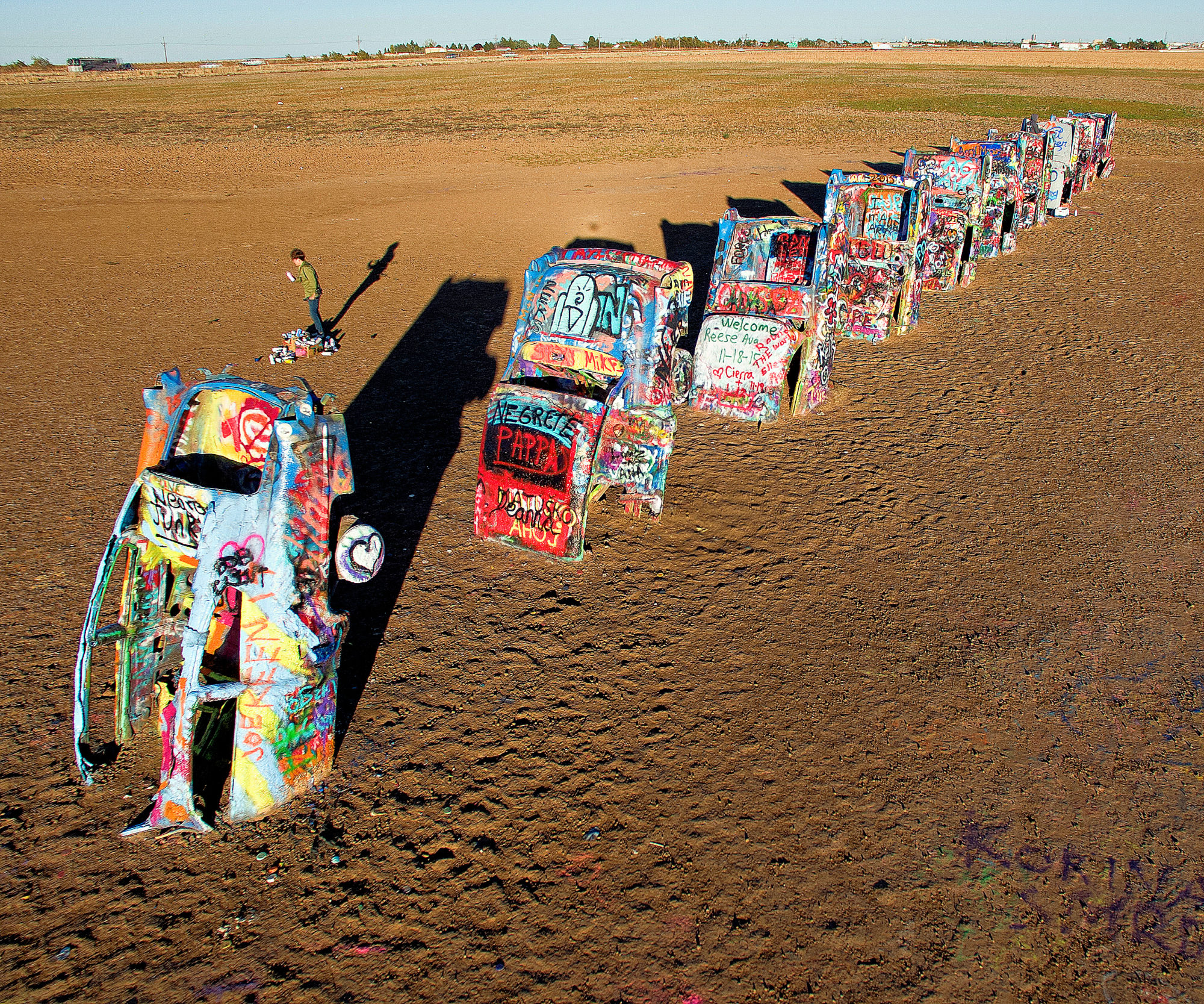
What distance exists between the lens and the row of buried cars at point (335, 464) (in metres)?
4.29

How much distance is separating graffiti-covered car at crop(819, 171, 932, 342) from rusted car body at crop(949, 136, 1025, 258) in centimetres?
340

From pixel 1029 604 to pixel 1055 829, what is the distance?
7.76 ft

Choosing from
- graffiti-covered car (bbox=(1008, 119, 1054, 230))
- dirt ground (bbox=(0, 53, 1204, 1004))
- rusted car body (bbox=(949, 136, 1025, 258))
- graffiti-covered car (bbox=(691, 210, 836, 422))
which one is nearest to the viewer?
dirt ground (bbox=(0, 53, 1204, 1004))

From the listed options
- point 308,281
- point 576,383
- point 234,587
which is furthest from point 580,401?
point 308,281

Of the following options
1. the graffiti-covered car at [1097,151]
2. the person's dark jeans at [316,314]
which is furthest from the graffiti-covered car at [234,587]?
the graffiti-covered car at [1097,151]

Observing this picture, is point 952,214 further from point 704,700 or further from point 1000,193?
point 704,700

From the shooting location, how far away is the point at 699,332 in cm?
1060

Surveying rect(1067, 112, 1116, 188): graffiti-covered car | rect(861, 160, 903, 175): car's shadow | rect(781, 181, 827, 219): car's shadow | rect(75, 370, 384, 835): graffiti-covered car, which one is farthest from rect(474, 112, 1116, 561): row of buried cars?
rect(861, 160, 903, 175): car's shadow

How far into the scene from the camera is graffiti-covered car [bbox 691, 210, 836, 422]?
9680mm

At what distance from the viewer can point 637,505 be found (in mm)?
7762

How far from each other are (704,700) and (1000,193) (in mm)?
15249

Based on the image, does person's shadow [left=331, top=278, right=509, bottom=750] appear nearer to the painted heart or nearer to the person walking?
the person walking

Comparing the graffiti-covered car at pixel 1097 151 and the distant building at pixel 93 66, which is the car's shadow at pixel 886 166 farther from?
the distant building at pixel 93 66

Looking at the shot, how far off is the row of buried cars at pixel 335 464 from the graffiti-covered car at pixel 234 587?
12 mm
